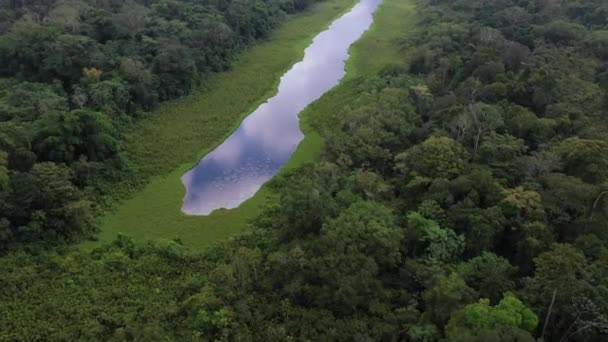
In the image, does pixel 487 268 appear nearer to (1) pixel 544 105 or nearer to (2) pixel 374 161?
(2) pixel 374 161

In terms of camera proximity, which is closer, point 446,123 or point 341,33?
point 446,123

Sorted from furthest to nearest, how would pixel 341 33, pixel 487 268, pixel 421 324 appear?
pixel 341 33 < pixel 487 268 < pixel 421 324

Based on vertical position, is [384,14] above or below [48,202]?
below

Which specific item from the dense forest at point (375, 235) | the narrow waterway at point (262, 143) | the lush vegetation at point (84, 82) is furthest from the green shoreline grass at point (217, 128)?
the dense forest at point (375, 235)

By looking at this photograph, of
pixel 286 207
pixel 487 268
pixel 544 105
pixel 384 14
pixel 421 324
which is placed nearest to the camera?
pixel 421 324

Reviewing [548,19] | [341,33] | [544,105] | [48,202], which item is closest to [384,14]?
[341,33]

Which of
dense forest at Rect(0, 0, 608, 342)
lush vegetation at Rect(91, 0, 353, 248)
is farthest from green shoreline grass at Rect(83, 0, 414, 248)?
dense forest at Rect(0, 0, 608, 342)

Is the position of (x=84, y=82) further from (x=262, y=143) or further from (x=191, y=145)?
(x=262, y=143)
